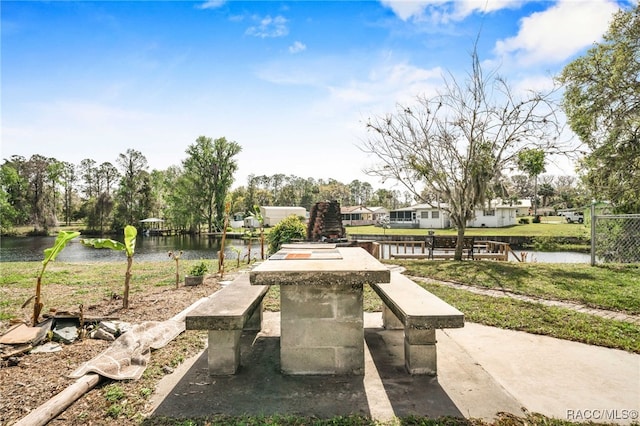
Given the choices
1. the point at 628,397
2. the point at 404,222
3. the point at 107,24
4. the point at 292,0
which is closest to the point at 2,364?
the point at 628,397

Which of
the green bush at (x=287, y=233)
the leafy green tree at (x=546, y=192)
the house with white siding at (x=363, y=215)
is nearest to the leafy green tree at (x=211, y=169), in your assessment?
the house with white siding at (x=363, y=215)

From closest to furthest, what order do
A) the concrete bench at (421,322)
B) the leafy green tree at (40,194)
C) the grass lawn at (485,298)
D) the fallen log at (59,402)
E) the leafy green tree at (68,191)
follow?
the fallen log at (59,402) → the grass lawn at (485,298) → the concrete bench at (421,322) → the leafy green tree at (40,194) → the leafy green tree at (68,191)

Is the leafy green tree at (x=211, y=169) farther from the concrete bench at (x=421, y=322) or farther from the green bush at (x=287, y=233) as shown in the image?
the concrete bench at (x=421, y=322)

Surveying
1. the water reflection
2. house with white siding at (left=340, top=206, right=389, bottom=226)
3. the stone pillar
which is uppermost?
house with white siding at (left=340, top=206, right=389, bottom=226)

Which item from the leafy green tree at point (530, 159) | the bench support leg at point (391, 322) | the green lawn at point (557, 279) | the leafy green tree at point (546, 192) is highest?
the leafy green tree at point (546, 192)

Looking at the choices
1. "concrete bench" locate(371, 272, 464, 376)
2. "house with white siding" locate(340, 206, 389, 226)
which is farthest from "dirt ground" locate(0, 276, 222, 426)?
"house with white siding" locate(340, 206, 389, 226)

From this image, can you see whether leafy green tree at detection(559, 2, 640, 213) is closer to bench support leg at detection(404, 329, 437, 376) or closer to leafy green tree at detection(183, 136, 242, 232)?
bench support leg at detection(404, 329, 437, 376)

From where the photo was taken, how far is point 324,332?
3020 mm

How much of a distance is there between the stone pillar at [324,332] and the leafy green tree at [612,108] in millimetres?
12943

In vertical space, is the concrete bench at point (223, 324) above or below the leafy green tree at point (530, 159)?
below

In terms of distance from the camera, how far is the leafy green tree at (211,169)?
3988 centimetres

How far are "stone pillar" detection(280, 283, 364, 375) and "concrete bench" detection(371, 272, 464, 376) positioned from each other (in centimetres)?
44

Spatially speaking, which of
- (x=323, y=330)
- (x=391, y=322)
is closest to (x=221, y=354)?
(x=323, y=330)

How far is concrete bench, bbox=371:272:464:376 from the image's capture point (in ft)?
8.74
